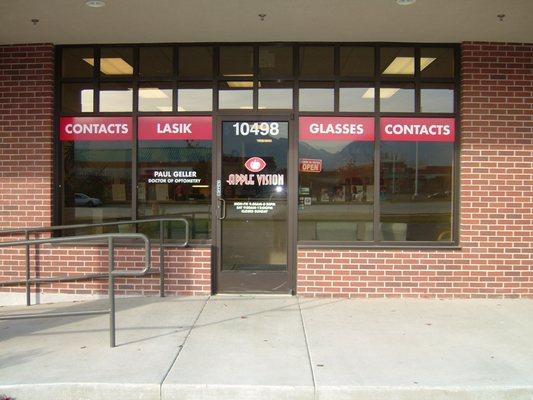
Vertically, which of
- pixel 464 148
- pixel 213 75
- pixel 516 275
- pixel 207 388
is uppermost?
pixel 213 75

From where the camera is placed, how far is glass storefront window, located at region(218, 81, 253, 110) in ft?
23.2

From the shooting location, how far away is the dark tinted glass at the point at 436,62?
7.06m

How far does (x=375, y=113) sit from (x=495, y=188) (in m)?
1.92

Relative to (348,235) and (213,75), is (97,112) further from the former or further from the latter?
(348,235)

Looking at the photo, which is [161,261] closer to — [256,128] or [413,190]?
[256,128]

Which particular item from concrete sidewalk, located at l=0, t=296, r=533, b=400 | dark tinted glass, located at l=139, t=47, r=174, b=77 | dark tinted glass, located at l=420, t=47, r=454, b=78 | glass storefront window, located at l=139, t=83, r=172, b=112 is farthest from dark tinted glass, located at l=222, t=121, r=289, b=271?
dark tinted glass, located at l=420, t=47, r=454, b=78

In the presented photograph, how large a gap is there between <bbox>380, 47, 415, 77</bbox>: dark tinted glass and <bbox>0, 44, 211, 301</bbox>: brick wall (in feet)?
13.7

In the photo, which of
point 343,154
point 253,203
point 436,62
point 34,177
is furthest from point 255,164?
point 34,177

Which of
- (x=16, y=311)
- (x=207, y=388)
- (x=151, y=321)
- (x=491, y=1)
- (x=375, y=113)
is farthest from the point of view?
(x=375, y=113)

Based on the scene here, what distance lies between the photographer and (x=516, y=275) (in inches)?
272

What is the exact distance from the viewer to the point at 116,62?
23.6 feet

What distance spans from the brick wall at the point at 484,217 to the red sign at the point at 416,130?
0.26 metres

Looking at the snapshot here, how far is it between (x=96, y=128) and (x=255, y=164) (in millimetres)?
2314

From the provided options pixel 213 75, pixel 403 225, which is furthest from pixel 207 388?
pixel 213 75
